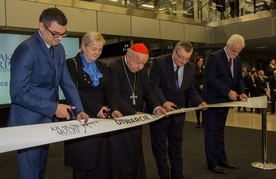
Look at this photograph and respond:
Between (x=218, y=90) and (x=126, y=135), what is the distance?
145 centimetres

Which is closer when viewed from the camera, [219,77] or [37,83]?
[37,83]

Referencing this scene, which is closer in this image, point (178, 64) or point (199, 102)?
point (178, 64)

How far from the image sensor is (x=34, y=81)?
6.42ft

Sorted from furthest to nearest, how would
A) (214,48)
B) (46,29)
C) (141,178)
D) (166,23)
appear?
(214,48), (166,23), (141,178), (46,29)

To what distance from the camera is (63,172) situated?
3891 mm

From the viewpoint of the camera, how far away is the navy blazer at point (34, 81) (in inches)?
72.6

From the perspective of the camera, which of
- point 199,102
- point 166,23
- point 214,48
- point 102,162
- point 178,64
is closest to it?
point 102,162

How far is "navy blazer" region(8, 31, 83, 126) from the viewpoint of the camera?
1843mm

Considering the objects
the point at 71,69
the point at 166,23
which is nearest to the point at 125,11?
the point at 166,23

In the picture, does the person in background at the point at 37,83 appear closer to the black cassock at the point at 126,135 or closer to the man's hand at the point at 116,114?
the man's hand at the point at 116,114

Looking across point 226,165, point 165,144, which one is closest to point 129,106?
point 165,144

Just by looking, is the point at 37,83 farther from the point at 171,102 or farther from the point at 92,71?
the point at 171,102

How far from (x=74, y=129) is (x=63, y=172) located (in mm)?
2141

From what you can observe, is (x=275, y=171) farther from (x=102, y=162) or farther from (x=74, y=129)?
(x=74, y=129)
